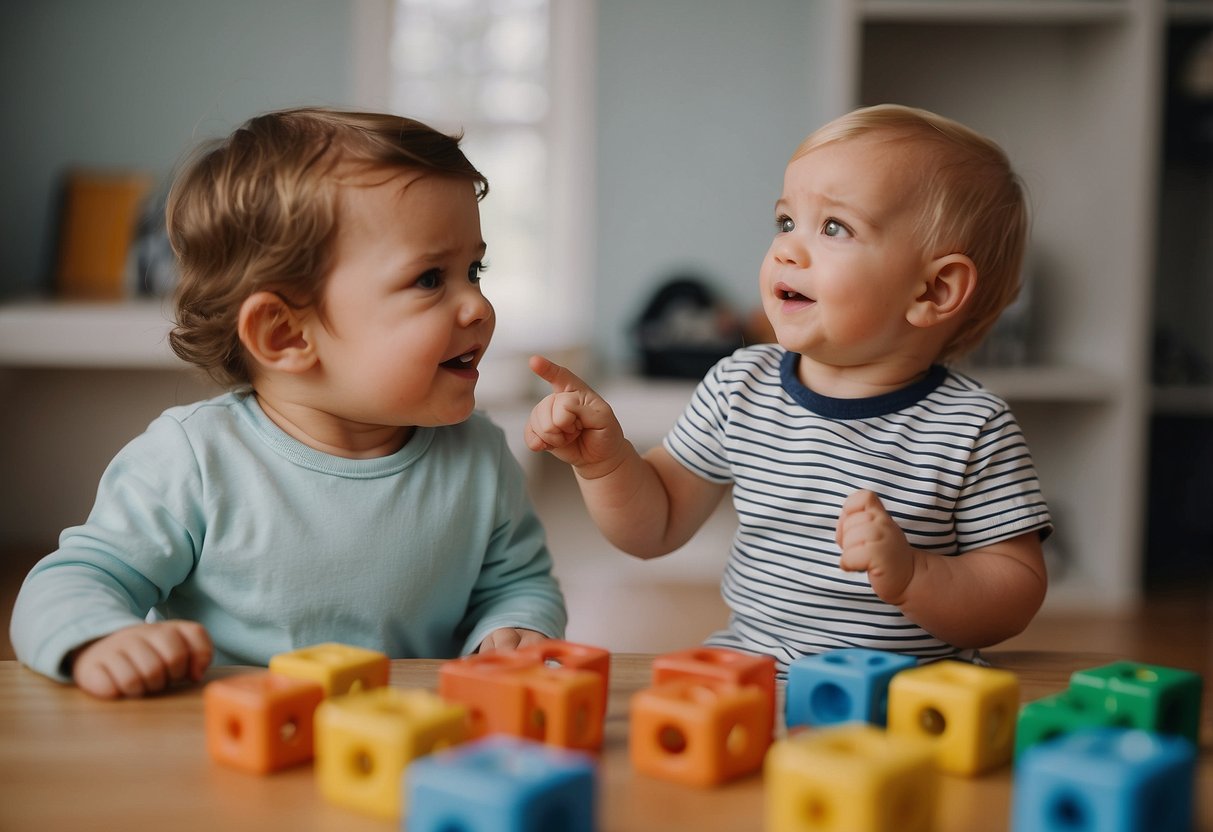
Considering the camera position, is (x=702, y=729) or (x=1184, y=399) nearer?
(x=702, y=729)

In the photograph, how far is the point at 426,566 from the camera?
1.02 m

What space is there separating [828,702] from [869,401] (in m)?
Answer: 0.37

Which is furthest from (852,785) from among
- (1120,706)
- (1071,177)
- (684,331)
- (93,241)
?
(93,241)

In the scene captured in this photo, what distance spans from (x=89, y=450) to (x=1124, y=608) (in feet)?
8.86

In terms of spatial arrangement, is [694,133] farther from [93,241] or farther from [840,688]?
[840,688]

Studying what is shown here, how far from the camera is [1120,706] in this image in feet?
2.20

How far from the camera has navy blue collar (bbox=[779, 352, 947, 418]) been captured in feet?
3.35

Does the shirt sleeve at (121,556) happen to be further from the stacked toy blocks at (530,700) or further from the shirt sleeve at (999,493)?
the shirt sleeve at (999,493)

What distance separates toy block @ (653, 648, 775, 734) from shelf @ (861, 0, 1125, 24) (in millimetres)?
2305

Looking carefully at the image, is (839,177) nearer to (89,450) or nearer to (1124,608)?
(1124,608)

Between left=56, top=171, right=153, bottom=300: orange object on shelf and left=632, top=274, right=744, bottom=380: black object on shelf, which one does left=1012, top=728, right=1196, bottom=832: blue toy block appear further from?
left=56, top=171, right=153, bottom=300: orange object on shelf

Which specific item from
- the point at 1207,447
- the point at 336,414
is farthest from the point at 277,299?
the point at 1207,447

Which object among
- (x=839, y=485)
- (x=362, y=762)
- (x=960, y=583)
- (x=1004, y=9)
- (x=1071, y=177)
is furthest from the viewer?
(x=1071, y=177)

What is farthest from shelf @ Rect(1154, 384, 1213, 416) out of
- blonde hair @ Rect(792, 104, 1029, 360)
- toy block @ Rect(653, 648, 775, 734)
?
toy block @ Rect(653, 648, 775, 734)
